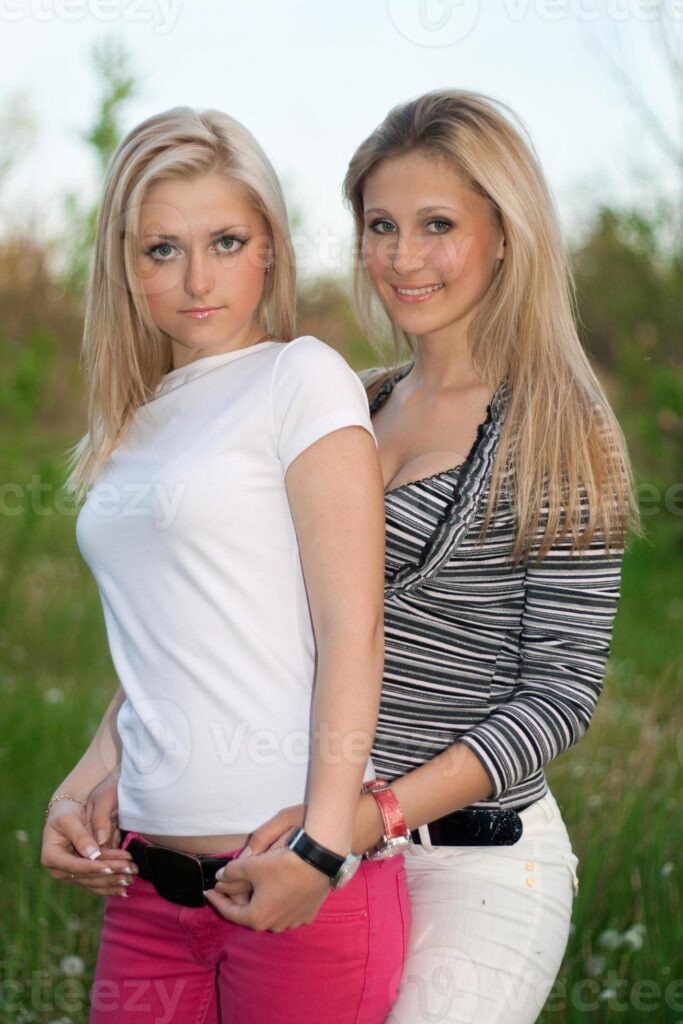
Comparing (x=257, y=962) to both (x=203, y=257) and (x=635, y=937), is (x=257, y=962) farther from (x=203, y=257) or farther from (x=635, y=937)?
(x=635, y=937)

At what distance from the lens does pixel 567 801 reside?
3.51 meters

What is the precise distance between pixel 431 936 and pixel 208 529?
0.70 metres

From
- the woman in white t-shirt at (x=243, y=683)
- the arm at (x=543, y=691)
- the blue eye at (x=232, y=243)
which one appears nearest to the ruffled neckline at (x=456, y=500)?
the arm at (x=543, y=691)

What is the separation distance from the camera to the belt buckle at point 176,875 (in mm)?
1605

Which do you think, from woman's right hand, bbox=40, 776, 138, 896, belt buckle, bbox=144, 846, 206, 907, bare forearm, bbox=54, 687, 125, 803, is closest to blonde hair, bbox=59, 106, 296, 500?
bare forearm, bbox=54, 687, 125, 803

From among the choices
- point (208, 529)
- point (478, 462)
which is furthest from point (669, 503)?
point (208, 529)

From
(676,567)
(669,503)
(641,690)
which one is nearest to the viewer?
(641,690)

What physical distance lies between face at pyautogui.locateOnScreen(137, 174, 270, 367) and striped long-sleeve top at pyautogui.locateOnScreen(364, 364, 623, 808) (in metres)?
0.40

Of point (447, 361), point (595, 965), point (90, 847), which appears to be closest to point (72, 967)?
point (90, 847)

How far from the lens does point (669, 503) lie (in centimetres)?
657

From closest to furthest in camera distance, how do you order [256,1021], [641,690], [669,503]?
[256,1021] < [641,690] < [669,503]

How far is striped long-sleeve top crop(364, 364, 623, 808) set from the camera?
186 centimetres

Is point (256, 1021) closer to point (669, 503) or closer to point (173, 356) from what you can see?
point (173, 356)

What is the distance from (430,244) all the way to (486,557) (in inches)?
22.8
